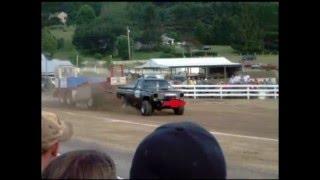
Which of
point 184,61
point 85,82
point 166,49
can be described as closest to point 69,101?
point 85,82

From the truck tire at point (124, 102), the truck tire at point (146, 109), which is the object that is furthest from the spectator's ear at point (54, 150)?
the truck tire at point (124, 102)

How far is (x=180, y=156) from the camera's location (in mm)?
656

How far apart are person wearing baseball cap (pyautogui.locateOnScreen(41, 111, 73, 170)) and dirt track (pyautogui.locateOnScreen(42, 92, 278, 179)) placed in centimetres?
212

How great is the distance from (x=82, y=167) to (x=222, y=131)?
674 centimetres

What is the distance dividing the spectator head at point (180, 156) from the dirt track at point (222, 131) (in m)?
2.20

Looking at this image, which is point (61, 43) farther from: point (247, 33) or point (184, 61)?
point (184, 61)

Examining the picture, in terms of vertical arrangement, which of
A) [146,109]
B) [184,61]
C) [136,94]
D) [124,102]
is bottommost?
[146,109]

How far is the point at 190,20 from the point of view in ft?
3.54

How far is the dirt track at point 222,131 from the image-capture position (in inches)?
171

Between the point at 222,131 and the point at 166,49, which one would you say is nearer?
the point at 166,49

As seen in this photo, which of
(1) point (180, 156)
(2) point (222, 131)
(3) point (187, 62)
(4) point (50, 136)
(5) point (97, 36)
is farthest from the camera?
(2) point (222, 131)
